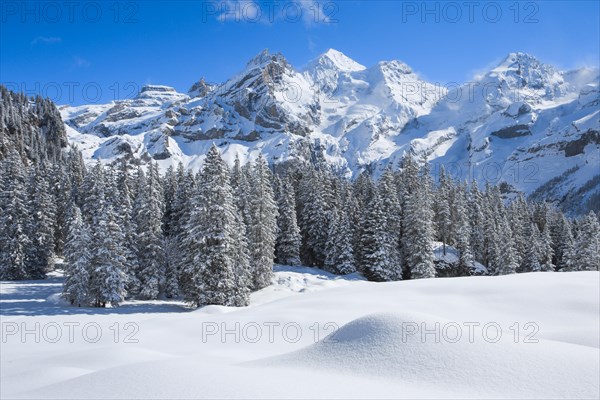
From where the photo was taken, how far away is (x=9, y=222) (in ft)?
135

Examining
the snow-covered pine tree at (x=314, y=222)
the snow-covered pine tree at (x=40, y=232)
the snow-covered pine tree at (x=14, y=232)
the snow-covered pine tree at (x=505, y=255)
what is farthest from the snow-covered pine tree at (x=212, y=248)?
the snow-covered pine tree at (x=505, y=255)

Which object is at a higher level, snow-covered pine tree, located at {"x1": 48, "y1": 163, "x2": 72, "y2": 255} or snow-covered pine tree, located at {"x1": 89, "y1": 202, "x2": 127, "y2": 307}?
snow-covered pine tree, located at {"x1": 48, "y1": 163, "x2": 72, "y2": 255}

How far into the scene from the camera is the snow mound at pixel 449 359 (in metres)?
7.11

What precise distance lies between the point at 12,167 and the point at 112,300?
24.1 meters

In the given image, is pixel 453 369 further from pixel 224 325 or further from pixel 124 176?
pixel 124 176

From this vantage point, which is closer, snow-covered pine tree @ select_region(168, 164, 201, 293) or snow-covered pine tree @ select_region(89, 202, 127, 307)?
snow-covered pine tree @ select_region(89, 202, 127, 307)

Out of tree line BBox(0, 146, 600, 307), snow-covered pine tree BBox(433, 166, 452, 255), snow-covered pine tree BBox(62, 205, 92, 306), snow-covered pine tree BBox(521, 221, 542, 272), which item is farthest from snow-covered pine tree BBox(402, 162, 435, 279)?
snow-covered pine tree BBox(62, 205, 92, 306)

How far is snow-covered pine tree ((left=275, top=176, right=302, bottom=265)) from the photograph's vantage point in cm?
4959

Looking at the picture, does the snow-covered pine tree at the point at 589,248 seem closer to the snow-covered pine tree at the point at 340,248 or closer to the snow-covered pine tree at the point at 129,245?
the snow-covered pine tree at the point at 340,248

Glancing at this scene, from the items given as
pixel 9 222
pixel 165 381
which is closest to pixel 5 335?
pixel 165 381

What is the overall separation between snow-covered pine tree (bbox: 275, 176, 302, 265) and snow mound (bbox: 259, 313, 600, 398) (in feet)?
129

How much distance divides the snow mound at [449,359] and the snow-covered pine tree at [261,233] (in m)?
29.9

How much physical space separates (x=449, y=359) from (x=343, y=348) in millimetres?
2281

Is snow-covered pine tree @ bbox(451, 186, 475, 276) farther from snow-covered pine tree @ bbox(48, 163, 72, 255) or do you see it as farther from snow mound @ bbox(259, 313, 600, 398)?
snow-covered pine tree @ bbox(48, 163, 72, 255)
